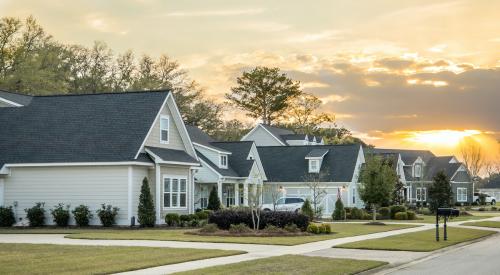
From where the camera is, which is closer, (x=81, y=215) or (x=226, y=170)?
(x=81, y=215)

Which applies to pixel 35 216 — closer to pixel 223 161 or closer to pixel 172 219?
pixel 172 219

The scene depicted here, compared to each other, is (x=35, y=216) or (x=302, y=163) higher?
(x=302, y=163)

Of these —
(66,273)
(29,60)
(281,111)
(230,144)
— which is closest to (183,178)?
(230,144)

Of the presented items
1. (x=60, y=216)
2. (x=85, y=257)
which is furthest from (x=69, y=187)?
(x=85, y=257)

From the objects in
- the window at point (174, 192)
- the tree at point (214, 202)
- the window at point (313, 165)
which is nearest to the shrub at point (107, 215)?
the window at point (174, 192)

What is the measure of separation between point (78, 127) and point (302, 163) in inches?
1218

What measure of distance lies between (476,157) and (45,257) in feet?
412

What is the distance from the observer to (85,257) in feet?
70.5

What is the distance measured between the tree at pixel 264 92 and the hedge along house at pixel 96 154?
66.8m

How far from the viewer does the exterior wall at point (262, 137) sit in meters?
86.0

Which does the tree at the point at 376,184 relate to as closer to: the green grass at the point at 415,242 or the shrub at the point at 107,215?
the green grass at the point at 415,242

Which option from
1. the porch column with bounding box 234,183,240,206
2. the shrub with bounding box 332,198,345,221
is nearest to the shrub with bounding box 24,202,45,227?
the porch column with bounding box 234,183,240,206

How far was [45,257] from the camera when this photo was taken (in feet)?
70.3

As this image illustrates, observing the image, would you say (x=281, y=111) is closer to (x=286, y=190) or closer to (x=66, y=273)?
(x=286, y=190)
